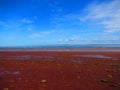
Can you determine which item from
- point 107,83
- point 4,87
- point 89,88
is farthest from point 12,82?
point 107,83

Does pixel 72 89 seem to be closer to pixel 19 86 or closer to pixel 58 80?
pixel 58 80

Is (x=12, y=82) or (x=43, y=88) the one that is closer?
(x=43, y=88)

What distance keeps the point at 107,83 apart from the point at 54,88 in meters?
3.01

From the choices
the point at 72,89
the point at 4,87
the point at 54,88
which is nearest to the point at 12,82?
the point at 4,87

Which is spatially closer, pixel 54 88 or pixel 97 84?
pixel 54 88

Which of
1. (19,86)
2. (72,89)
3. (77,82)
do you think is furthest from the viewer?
(77,82)

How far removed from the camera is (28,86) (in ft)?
25.0

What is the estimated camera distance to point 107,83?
26.2ft

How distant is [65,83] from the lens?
26.5ft

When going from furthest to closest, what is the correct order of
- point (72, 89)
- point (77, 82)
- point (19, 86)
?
point (77, 82) < point (19, 86) < point (72, 89)

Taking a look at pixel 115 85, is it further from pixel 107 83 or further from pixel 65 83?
pixel 65 83

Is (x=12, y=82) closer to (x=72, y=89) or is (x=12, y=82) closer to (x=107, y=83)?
(x=72, y=89)

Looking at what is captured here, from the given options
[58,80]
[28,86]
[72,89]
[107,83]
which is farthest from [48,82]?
[107,83]

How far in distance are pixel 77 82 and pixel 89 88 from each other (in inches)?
43.7
